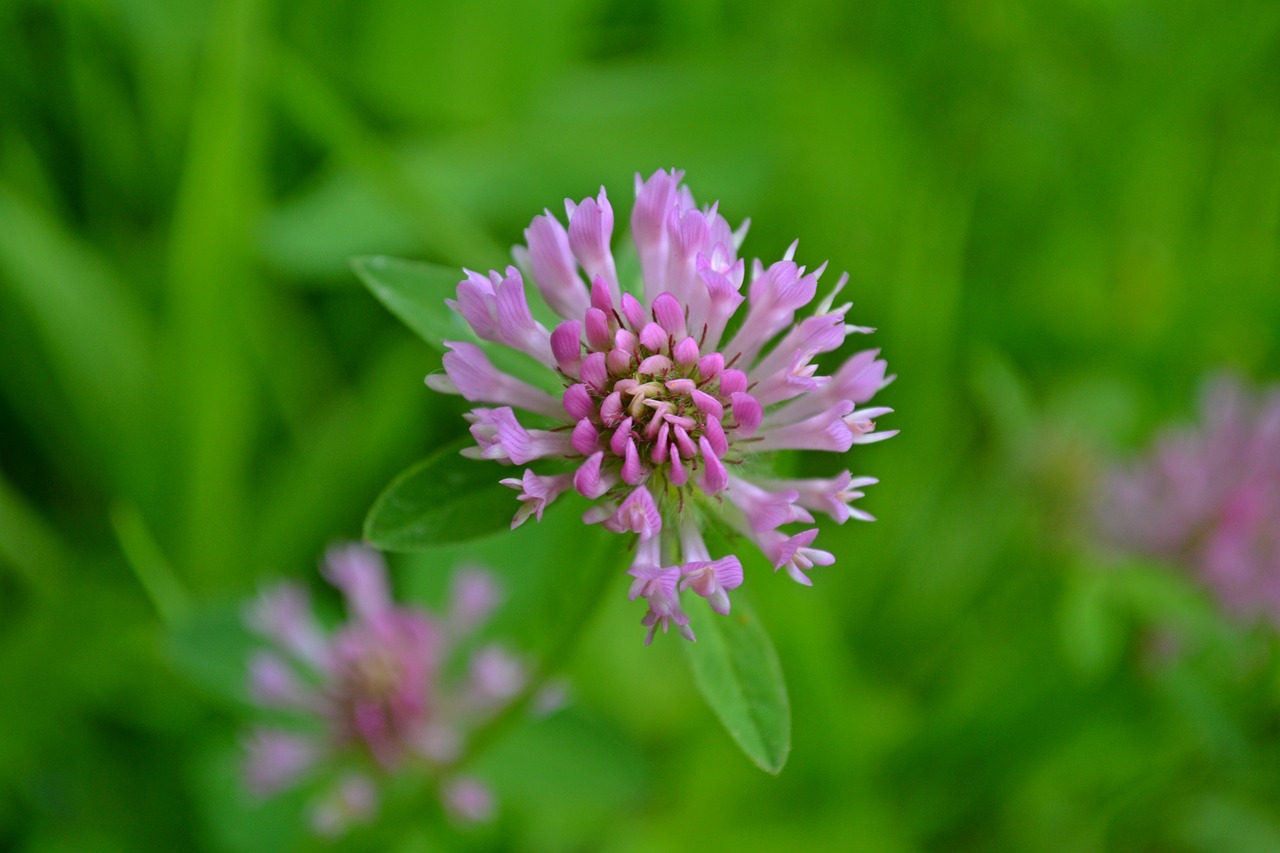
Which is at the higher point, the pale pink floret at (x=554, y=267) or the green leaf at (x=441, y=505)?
the pale pink floret at (x=554, y=267)

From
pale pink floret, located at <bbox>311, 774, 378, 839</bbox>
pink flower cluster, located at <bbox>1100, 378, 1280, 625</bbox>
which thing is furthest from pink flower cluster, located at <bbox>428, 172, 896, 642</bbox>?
pink flower cluster, located at <bbox>1100, 378, 1280, 625</bbox>

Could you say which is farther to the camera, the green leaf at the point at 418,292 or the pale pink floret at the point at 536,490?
the green leaf at the point at 418,292

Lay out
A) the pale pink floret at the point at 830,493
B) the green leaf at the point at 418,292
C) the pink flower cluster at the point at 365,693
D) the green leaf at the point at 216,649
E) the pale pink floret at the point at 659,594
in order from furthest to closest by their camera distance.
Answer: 1. the green leaf at the point at 216,649
2. the pink flower cluster at the point at 365,693
3. the green leaf at the point at 418,292
4. the pale pink floret at the point at 830,493
5. the pale pink floret at the point at 659,594

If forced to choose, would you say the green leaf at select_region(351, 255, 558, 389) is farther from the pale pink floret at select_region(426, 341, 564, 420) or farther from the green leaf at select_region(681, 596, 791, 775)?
the green leaf at select_region(681, 596, 791, 775)

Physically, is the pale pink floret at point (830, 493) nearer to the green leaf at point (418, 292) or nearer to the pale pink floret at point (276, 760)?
the green leaf at point (418, 292)

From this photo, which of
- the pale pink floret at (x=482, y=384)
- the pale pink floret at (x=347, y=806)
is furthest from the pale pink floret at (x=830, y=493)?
the pale pink floret at (x=347, y=806)

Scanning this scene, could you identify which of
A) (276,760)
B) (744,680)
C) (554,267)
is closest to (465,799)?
(276,760)

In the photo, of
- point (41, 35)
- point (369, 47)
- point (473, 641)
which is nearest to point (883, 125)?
point (369, 47)
